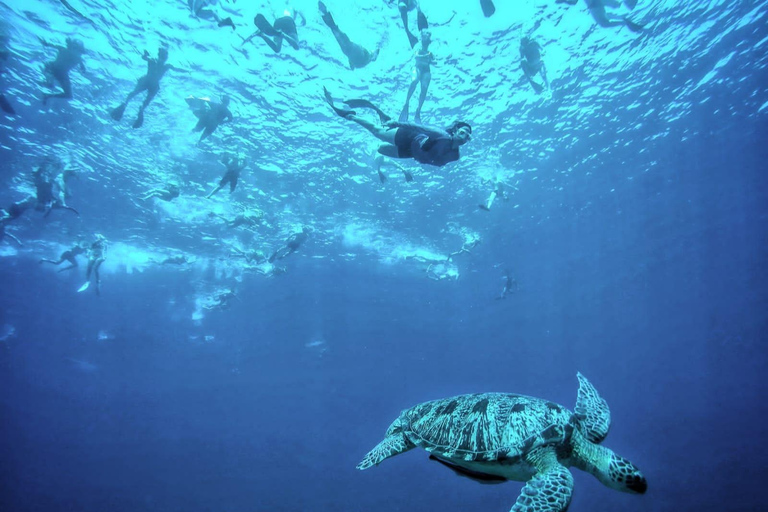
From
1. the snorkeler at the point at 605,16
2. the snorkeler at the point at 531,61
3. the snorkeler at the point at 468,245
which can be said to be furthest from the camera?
the snorkeler at the point at 468,245

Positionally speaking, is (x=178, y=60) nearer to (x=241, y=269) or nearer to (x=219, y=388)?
(x=241, y=269)

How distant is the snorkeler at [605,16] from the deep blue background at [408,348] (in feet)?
29.9

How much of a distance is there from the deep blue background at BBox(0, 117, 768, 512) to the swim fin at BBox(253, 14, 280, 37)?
15.6 m

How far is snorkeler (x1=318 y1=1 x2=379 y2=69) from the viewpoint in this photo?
943 centimetres

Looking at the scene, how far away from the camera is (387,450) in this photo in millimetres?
5051

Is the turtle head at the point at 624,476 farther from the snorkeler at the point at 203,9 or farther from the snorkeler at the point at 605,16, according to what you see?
the snorkeler at the point at 203,9

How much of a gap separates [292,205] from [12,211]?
467 inches

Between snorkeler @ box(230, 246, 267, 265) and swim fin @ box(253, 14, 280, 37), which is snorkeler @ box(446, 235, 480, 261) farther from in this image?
swim fin @ box(253, 14, 280, 37)

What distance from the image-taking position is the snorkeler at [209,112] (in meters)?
11.9

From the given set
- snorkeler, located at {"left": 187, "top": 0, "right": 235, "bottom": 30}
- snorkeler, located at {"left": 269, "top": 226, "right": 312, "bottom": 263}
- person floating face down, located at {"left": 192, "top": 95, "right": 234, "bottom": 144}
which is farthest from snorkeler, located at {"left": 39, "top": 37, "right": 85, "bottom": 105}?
snorkeler, located at {"left": 269, "top": 226, "right": 312, "bottom": 263}

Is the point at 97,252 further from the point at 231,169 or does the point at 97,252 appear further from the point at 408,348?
the point at 408,348

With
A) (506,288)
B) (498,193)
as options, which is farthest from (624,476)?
(506,288)

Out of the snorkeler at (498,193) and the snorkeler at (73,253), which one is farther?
the snorkeler at (73,253)

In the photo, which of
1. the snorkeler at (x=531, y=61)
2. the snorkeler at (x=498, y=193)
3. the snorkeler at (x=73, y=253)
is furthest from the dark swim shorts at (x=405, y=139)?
the snorkeler at (x=73, y=253)
